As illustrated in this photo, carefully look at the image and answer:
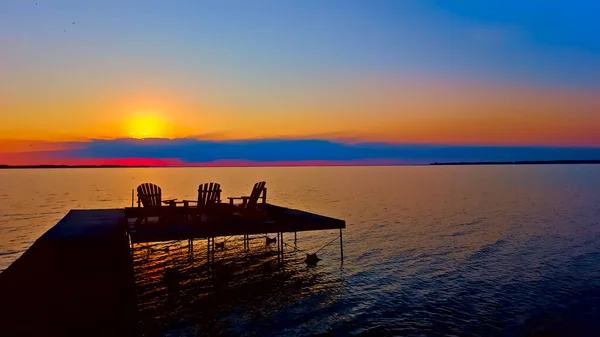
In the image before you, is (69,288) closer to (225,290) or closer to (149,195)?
(225,290)

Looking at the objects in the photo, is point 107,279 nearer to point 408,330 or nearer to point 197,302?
point 197,302

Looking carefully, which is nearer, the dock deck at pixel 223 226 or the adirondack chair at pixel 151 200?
the dock deck at pixel 223 226

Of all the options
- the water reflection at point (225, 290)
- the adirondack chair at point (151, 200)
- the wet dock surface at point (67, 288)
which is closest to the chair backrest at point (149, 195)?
the adirondack chair at point (151, 200)

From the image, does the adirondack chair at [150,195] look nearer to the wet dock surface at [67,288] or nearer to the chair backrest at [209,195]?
the chair backrest at [209,195]

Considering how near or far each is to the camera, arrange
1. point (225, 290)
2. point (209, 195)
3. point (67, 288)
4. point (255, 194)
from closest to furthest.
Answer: point (67, 288), point (225, 290), point (209, 195), point (255, 194)

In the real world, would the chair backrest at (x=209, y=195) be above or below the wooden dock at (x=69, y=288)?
above

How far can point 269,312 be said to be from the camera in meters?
10.9

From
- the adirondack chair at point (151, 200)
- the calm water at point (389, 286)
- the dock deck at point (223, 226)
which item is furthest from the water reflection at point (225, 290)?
the adirondack chair at point (151, 200)

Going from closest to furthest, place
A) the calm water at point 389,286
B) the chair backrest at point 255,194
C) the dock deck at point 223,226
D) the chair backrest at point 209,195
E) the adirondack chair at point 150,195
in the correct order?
the calm water at point 389,286
the dock deck at point 223,226
the adirondack chair at point 150,195
the chair backrest at point 209,195
the chair backrest at point 255,194

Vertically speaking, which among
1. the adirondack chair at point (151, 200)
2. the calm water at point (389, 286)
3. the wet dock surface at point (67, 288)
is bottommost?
the calm water at point (389, 286)

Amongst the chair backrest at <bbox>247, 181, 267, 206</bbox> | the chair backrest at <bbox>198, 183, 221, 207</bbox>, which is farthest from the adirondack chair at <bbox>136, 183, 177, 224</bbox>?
the chair backrest at <bbox>247, 181, 267, 206</bbox>

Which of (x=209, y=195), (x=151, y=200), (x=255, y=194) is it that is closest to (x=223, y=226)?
(x=209, y=195)

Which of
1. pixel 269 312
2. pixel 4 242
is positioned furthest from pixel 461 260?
pixel 4 242

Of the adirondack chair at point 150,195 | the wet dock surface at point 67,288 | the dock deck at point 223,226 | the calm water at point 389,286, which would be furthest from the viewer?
the adirondack chair at point 150,195
